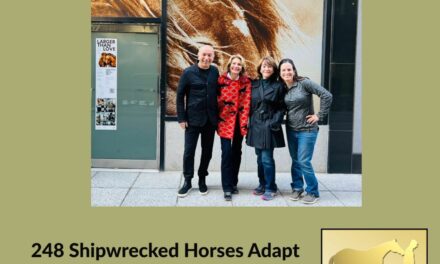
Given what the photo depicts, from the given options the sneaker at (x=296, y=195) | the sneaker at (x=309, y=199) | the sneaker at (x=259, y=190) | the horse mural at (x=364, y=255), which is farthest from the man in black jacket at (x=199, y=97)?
the horse mural at (x=364, y=255)

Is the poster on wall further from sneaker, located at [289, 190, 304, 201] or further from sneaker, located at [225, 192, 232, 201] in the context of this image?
sneaker, located at [289, 190, 304, 201]

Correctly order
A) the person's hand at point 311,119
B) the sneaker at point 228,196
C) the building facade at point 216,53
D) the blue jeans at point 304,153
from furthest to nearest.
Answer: the building facade at point 216,53 < the sneaker at point 228,196 < the blue jeans at point 304,153 < the person's hand at point 311,119

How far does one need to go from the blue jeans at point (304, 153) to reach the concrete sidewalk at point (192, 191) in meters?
0.31

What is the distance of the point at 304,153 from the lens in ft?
19.5

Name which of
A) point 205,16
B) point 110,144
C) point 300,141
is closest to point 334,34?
point 205,16

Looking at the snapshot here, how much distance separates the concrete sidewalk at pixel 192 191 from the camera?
20.1ft

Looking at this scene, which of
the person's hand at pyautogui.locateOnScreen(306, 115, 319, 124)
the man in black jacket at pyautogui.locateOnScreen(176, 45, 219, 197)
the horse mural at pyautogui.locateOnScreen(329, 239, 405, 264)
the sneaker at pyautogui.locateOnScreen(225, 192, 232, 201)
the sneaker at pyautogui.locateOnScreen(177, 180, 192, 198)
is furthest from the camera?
the sneaker at pyautogui.locateOnScreen(177, 180, 192, 198)

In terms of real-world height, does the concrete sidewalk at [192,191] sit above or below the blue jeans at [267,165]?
below

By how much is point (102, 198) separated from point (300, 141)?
272 cm

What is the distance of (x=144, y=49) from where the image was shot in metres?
7.83

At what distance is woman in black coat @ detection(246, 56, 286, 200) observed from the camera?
5.95 metres

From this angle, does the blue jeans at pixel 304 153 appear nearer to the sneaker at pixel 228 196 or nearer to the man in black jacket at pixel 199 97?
the sneaker at pixel 228 196

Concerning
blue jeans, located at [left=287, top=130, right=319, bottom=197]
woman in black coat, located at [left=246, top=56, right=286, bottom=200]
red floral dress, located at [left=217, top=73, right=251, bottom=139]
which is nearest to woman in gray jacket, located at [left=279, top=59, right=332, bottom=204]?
blue jeans, located at [left=287, top=130, right=319, bottom=197]

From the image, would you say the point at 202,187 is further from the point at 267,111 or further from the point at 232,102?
the point at 267,111
